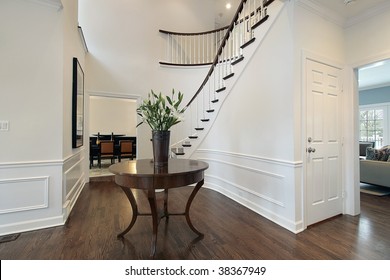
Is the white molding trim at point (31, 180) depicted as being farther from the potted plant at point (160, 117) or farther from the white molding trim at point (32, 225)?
the potted plant at point (160, 117)

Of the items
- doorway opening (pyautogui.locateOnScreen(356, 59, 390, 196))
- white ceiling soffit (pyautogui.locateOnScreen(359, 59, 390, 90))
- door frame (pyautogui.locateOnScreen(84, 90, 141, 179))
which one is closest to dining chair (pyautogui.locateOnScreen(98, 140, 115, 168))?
door frame (pyautogui.locateOnScreen(84, 90, 141, 179))

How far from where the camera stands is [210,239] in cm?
212

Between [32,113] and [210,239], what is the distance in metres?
2.45

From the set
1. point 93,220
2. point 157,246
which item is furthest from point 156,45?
point 157,246

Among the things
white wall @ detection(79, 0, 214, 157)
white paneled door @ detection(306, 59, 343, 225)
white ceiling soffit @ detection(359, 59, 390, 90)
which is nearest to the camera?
white paneled door @ detection(306, 59, 343, 225)

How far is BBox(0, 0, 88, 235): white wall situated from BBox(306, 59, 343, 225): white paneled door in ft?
9.89

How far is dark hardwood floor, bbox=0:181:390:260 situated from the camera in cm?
185

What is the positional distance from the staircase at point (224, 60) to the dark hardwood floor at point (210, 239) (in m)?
1.80

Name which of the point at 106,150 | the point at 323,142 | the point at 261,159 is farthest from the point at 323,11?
the point at 106,150

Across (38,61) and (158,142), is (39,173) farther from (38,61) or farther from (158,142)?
(158,142)

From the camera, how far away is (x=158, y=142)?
81.2 inches

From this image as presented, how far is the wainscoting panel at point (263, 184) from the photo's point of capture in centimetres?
234

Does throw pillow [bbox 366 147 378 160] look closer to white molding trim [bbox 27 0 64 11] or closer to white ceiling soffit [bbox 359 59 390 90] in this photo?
white ceiling soffit [bbox 359 59 390 90]

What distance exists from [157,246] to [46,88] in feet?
7.22
